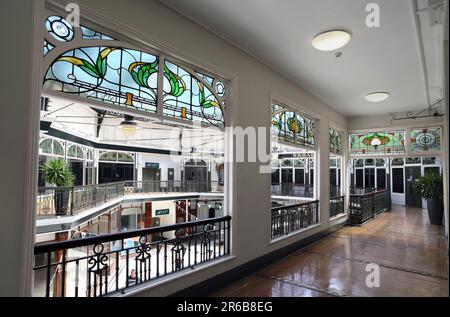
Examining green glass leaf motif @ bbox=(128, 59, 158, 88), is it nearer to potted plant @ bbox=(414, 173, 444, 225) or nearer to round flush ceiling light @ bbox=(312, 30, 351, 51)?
round flush ceiling light @ bbox=(312, 30, 351, 51)

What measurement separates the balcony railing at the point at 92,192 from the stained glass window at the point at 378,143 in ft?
15.2

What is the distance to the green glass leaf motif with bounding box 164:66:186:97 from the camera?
2.75 meters

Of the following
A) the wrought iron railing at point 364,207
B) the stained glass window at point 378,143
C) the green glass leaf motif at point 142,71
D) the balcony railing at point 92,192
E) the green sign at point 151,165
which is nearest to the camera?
the green glass leaf motif at point 142,71

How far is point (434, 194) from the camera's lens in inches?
275

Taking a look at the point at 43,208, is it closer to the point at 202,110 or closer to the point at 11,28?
the point at 202,110

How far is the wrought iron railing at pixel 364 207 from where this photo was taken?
7.14 metres

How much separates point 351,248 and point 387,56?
3454 mm

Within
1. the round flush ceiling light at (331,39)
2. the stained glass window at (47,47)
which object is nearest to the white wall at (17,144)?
the stained glass window at (47,47)

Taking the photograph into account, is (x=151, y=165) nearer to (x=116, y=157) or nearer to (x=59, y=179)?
(x=116, y=157)

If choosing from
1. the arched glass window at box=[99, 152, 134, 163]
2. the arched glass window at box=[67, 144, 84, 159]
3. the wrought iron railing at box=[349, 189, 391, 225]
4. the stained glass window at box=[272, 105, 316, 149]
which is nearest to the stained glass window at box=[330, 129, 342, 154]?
the stained glass window at box=[272, 105, 316, 149]

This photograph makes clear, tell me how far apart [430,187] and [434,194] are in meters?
0.21

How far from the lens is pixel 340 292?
118 inches

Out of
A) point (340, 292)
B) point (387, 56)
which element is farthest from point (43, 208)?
point (387, 56)

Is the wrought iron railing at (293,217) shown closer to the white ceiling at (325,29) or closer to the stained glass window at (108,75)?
the white ceiling at (325,29)
